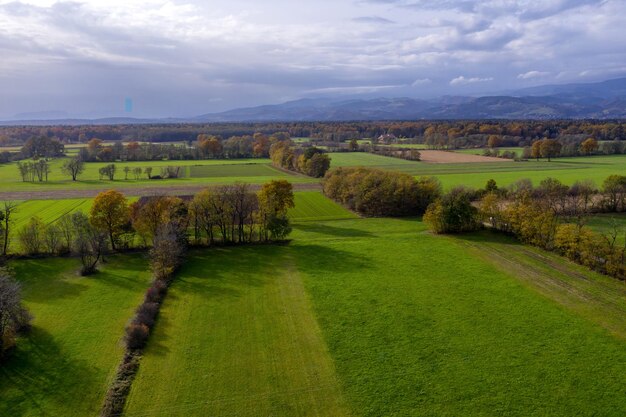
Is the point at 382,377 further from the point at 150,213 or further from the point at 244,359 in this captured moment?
the point at 150,213

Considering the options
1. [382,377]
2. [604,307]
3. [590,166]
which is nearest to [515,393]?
[382,377]

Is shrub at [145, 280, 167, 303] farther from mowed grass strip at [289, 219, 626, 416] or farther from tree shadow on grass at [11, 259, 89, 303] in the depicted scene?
mowed grass strip at [289, 219, 626, 416]

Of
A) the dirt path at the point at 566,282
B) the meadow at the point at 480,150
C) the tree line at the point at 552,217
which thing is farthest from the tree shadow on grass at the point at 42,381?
the meadow at the point at 480,150

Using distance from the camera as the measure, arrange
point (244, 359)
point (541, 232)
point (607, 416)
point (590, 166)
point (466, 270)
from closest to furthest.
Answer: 1. point (607, 416)
2. point (244, 359)
3. point (466, 270)
4. point (541, 232)
5. point (590, 166)

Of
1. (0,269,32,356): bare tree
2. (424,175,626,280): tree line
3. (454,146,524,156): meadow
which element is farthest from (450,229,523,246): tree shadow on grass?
(454,146,524,156): meadow

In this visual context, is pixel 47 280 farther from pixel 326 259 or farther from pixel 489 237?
pixel 489 237

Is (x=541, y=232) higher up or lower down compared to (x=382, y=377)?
higher up
